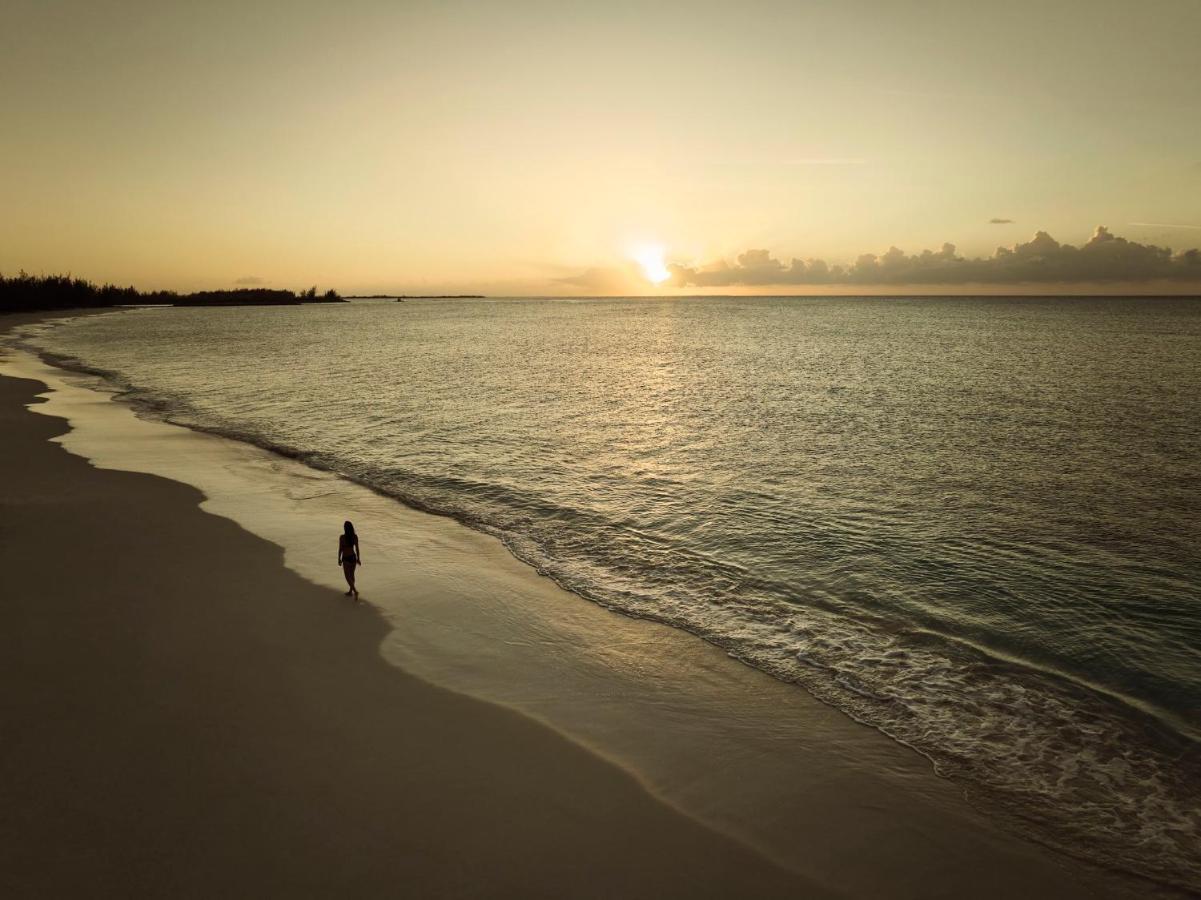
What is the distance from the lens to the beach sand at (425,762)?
6.66 m

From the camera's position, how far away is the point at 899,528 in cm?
1858

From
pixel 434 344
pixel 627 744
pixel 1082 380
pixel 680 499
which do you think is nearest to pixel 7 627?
pixel 627 744

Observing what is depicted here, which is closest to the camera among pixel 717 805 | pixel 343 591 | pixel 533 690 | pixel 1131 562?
pixel 717 805

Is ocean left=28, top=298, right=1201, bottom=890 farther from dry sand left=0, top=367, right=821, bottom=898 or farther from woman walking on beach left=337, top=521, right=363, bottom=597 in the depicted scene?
dry sand left=0, top=367, right=821, bottom=898

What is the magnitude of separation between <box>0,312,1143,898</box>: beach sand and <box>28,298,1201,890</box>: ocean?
1317 millimetres

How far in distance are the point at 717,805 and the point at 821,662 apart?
4523 mm

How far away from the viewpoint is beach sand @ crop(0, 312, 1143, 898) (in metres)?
6.66

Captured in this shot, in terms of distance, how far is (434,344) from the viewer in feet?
310

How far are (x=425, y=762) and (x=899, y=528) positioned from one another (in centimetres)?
1490

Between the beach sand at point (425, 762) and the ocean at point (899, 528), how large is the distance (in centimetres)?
132

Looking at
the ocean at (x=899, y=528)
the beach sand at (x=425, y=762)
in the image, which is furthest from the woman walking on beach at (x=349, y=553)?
the ocean at (x=899, y=528)

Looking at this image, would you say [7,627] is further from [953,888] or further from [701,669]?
[953,888]

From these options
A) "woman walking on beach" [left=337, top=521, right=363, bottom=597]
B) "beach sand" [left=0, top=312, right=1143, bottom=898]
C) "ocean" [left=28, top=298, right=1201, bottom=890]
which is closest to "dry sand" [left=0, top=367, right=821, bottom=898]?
"beach sand" [left=0, top=312, right=1143, bottom=898]

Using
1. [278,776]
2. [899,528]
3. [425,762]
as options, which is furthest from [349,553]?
[899,528]
